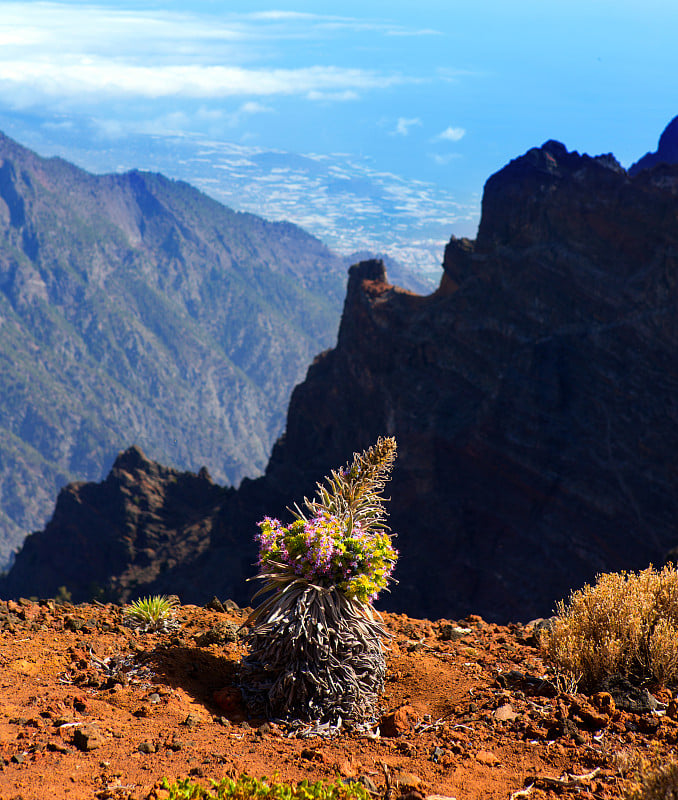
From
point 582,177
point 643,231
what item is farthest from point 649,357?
point 582,177

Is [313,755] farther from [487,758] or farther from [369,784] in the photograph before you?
[487,758]

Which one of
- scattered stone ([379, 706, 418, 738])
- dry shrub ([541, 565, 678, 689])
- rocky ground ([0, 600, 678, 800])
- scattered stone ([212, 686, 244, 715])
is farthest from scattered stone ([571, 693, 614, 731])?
scattered stone ([212, 686, 244, 715])

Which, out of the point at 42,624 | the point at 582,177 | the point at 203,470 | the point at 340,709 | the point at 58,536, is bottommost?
the point at 58,536

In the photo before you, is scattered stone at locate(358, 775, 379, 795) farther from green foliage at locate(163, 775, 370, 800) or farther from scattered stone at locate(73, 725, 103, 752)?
scattered stone at locate(73, 725, 103, 752)

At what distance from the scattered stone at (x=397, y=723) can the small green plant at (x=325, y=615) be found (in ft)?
0.68

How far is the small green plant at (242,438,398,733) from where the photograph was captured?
277 inches

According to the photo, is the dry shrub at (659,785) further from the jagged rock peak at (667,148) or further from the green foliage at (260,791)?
the jagged rock peak at (667,148)

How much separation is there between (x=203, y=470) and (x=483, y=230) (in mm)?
37730

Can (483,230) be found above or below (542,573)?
above

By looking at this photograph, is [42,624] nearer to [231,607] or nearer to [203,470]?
[231,607]

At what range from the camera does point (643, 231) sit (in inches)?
1841

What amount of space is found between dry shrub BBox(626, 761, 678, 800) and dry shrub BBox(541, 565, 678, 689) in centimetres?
204

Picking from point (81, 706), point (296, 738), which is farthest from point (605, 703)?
point (81, 706)

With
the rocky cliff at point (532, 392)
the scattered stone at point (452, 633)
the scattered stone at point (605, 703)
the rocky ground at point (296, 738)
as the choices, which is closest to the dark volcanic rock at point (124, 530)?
the rocky cliff at point (532, 392)
